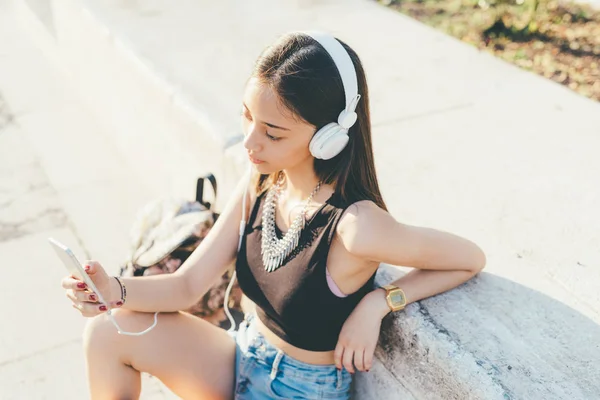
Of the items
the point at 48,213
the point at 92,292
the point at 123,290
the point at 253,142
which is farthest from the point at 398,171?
the point at 48,213

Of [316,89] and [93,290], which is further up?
[316,89]

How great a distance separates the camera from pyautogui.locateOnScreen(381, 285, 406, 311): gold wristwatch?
203 centimetres

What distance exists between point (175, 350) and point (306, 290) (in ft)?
1.67

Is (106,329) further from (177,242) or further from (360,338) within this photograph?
(360,338)

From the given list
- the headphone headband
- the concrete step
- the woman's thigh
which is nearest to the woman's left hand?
the woman's thigh

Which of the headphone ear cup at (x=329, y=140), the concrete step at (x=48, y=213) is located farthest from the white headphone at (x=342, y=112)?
the concrete step at (x=48, y=213)

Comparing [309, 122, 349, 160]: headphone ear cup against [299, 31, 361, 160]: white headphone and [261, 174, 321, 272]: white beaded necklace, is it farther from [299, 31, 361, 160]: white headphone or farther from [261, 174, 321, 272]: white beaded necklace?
[261, 174, 321, 272]: white beaded necklace

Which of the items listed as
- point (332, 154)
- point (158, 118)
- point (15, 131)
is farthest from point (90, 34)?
point (332, 154)

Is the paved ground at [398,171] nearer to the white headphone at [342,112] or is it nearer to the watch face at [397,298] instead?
the watch face at [397,298]

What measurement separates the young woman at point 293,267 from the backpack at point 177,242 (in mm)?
514

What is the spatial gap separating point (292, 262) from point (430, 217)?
0.83m

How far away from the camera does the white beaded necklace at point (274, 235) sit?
205 cm

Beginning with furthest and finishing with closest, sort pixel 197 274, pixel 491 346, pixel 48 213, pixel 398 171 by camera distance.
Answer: pixel 48 213 < pixel 398 171 < pixel 197 274 < pixel 491 346

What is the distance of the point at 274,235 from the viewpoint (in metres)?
2.12
